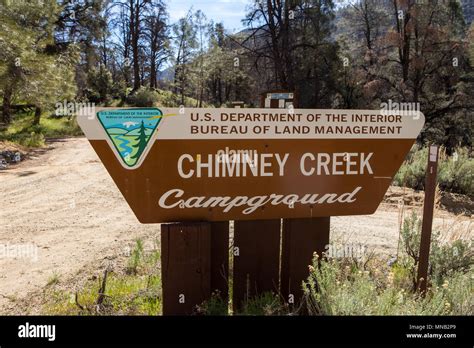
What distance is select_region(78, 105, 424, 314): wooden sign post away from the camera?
261 cm

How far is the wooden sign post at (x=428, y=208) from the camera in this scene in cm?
294

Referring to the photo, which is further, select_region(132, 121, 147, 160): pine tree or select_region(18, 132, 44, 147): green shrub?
select_region(18, 132, 44, 147): green shrub

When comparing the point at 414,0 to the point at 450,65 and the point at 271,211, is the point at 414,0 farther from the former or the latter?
the point at 271,211

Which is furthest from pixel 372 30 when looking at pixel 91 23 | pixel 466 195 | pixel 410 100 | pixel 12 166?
pixel 12 166

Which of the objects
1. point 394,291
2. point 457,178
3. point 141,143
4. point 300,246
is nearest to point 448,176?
point 457,178

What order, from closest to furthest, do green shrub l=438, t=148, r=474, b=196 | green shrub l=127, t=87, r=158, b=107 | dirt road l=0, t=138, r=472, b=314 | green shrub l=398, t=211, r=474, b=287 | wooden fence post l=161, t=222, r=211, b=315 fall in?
1. wooden fence post l=161, t=222, r=211, b=315
2. green shrub l=398, t=211, r=474, b=287
3. dirt road l=0, t=138, r=472, b=314
4. green shrub l=438, t=148, r=474, b=196
5. green shrub l=127, t=87, r=158, b=107

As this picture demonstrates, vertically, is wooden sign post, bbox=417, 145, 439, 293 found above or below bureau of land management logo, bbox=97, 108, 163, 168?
below

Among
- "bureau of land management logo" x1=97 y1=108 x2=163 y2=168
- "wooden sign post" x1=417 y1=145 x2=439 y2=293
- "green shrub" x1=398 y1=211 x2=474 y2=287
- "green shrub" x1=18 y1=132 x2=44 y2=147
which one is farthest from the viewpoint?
"green shrub" x1=18 y1=132 x2=44 y2=147

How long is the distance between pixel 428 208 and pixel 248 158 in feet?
4.48

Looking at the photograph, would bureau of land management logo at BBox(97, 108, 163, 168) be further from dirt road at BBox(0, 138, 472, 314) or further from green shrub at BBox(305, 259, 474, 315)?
dirt road at BBox(0, 138, 472, 314)

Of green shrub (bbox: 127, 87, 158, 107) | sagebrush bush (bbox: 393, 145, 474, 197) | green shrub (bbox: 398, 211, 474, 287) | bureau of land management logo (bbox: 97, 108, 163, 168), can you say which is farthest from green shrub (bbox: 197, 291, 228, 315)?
green shrub (bbox: 127, 87, 158, 107)

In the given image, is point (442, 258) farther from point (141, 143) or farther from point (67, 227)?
point (67, 227)

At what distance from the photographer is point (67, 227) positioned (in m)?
6.82

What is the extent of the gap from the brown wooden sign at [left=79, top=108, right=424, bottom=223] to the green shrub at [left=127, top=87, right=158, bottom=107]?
29.5 metres
